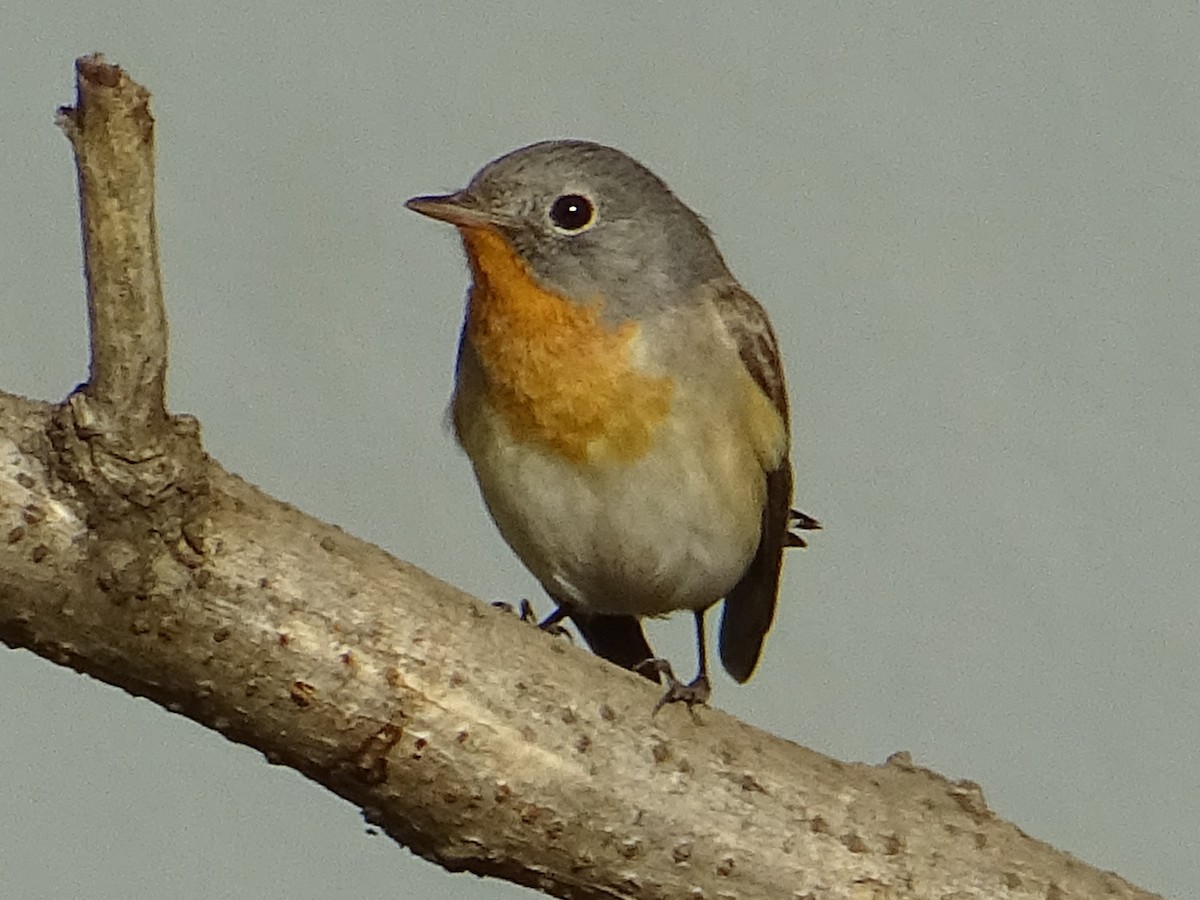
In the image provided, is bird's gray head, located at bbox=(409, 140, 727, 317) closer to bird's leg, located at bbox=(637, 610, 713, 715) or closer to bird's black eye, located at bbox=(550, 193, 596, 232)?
bird's black eye, located at bbox=(550, 193, 596, 232)

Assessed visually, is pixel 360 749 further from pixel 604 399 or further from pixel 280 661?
pixel 604 399

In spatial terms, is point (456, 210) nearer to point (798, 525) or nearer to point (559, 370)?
point (559, 370)

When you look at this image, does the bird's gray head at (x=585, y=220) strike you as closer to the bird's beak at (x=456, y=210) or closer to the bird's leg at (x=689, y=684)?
the bird's beak at (x=456, y=210)

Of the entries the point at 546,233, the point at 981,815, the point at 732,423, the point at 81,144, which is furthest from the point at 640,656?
the point at 81,144

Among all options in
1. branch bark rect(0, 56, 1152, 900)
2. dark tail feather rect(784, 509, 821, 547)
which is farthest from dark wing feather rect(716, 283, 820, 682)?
branch bark rect(0, 56, 1152, 900)

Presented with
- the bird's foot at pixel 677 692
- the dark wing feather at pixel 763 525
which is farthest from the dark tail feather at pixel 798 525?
the bird's foot at pixel 677 692

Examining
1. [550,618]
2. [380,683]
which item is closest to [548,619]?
[550,618]
